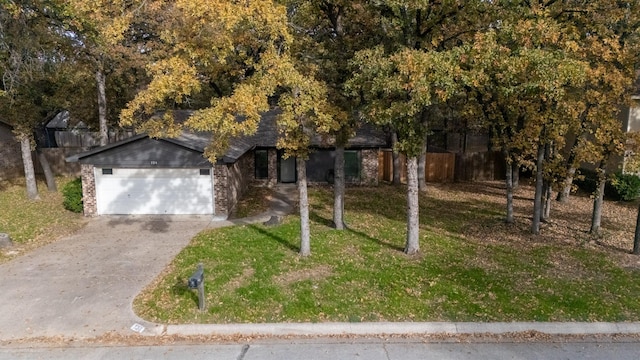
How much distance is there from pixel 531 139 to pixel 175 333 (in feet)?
35.5

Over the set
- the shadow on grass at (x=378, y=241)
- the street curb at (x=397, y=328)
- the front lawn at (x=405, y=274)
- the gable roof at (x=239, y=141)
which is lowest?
the street curb at (x=397, y=328)

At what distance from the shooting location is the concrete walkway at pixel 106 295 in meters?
7.96

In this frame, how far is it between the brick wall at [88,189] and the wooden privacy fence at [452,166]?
1462 centimetres

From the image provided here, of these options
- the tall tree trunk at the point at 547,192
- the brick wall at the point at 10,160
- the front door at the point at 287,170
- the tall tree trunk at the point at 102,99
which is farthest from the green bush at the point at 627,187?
the brick wall at the point at 10,160

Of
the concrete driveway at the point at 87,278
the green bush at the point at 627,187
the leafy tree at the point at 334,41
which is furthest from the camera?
the green bush at the point at 627,187

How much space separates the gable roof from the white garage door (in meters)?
0.93

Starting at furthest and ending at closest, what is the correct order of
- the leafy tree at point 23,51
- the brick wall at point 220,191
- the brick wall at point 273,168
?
the brick wall at point 273,168 → the brick wall at point 220,191 → the leafy tree at point 23,51

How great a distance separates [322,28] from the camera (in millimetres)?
12758

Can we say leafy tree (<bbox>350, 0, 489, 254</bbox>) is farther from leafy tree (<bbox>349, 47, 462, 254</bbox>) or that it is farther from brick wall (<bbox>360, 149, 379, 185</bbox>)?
brick wall (<bbox>360, 149, 379, 185</bbox>)

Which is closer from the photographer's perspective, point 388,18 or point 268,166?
point 388,18

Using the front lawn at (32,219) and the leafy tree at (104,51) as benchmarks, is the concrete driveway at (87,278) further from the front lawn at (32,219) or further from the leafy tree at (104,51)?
the leafy tree at (104,51)

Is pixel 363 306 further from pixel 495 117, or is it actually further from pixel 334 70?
pixel 495 117

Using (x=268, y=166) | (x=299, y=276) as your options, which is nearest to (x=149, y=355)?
(x=299, y=276)

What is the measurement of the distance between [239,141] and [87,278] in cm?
1005
